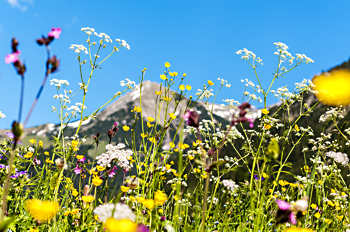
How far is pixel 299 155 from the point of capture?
253 inches

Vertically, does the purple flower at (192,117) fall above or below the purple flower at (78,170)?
above

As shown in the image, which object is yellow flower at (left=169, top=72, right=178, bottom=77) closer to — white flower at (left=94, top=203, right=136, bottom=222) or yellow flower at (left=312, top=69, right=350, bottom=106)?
yellow flower at (left=312, top=69, right=350, bottom=106)

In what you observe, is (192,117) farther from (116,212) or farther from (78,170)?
(78,170)

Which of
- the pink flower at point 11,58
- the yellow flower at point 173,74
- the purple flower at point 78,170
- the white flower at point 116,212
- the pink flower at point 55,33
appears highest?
the yellow flower at point 173,74

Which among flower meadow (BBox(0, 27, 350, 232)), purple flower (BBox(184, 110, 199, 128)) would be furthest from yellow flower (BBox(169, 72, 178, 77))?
purple flower (BBox(184, 110, 199, 128))

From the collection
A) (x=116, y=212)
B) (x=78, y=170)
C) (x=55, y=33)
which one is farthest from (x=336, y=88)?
(x=78, y=170)

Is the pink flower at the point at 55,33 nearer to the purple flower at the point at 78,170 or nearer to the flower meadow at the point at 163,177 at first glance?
the flower meadow at the point at 163,177

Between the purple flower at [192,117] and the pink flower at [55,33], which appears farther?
the purple flower at [192,117]

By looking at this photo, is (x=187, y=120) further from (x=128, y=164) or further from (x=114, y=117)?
(x=114, y=117)

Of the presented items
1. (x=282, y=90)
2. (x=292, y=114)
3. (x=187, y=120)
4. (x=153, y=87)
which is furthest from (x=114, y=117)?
(x=187, y=120)

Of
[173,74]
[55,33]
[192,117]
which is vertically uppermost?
[173,74]

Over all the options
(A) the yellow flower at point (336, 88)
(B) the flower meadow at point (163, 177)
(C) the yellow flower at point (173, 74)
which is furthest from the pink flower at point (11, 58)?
(C) the yellow flower at point (173, 74)

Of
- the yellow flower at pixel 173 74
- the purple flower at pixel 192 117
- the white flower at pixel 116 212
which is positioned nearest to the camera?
the white flower at pixel 116 212

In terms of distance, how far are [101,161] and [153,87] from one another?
20.6 meters
